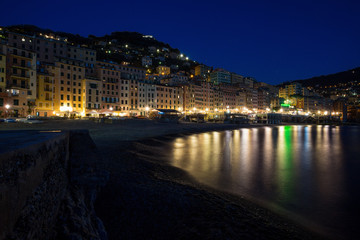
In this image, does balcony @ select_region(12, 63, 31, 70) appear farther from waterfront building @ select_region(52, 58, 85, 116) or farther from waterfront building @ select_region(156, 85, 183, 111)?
waterfront building @ select_region(156, 85, 183, 111)

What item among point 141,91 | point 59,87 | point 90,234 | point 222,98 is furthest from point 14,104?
point 222,98

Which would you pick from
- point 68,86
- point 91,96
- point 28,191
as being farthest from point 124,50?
point 28,191

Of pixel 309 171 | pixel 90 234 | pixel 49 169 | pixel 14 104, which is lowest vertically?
pixel 309 171

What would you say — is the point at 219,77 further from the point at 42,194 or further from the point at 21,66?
the point at 42,194

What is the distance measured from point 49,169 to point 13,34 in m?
78.9

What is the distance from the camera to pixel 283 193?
30.2ft

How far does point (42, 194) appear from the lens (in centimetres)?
337

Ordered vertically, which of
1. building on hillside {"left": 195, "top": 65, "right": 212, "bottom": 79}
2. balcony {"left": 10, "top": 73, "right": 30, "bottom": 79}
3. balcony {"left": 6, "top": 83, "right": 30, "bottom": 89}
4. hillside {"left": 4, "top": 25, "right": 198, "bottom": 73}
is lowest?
balcony {"left": 6, "top": 83, "right": 30, "bottom": 89}

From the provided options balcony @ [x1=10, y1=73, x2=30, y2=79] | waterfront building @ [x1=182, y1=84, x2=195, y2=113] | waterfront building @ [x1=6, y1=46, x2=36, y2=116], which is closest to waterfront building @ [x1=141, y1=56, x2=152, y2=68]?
waterfront building @ [x1=182, y1=84, x2=195, y2=113]

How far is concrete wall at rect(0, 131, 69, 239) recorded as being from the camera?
88.0 inches

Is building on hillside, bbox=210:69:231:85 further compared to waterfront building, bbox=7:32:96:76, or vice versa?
building on hillside, bbox=210:69:231:85

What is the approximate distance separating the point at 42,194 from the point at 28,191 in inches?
26.7

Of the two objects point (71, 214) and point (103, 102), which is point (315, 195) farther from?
point (103, 102)

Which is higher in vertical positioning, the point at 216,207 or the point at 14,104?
the point at 14,104
